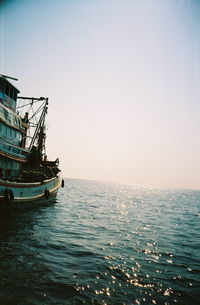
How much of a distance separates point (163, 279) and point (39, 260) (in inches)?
238

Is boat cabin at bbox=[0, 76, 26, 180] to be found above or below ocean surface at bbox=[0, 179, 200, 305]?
above

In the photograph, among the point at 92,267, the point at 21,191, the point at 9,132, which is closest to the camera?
the point at 92,267

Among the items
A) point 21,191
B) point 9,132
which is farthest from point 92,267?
point 9,132

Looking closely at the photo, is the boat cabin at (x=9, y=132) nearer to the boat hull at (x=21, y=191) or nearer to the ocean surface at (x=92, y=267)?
the boat hull at (x=21, y=191)

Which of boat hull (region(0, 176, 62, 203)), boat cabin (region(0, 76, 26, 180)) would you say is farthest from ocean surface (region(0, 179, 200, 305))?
boat cabin (region(0, 76, 26, 180))

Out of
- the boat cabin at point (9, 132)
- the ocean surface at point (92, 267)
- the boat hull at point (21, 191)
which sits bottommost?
the ocean surface at point (92, 267)

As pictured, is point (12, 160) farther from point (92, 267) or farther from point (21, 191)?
point (92, 267)

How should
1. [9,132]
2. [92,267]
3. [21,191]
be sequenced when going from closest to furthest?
[92,267], [21,191], [9,132]

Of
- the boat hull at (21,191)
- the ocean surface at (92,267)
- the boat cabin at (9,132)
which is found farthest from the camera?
the boat cabin at (9,132)

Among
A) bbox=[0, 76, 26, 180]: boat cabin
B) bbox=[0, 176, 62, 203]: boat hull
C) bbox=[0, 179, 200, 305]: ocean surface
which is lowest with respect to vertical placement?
bbox=[0, 179, 200, 305]: ocean surface

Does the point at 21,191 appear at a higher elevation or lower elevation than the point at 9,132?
lower

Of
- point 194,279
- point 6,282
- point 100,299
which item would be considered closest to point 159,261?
point 194,279

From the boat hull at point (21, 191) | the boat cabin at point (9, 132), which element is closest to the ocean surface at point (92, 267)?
the boat hull at point (21, 191)

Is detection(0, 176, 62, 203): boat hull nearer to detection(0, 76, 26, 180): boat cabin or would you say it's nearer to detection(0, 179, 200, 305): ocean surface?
detection(0, 179, 200, 305): ocean surface
